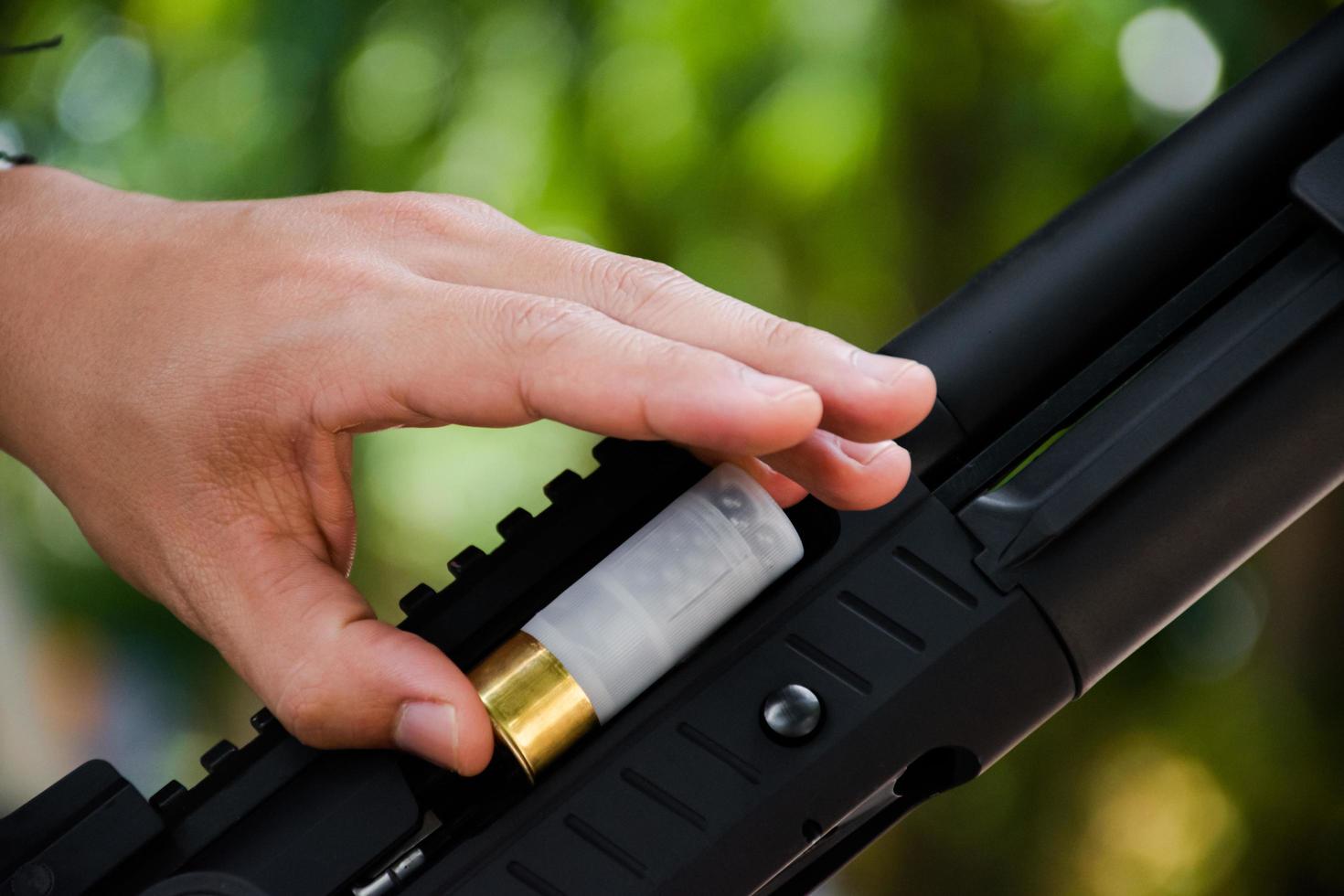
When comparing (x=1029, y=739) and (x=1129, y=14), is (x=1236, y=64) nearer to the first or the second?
(x=1129, y=14)

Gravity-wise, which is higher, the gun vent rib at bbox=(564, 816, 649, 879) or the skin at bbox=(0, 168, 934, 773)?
the skin at bbox=(0, 168, 934, 773)

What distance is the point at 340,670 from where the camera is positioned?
0.52 meters

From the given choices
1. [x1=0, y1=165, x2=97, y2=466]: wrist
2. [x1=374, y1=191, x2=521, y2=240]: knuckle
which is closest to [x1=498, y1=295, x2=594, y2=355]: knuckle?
[x1=374, y1=191, x2=521, y2=240]: knuckle

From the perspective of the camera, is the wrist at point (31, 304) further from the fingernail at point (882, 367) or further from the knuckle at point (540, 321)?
the fingernail at point (882, 367)

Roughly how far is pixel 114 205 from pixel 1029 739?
145cm

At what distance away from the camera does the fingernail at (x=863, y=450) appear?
51 cm

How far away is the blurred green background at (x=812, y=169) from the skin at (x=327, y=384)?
3.35 ft

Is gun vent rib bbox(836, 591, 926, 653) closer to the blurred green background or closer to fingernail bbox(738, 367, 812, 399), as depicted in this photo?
fingernail bbox(738, 367, 812, 399)

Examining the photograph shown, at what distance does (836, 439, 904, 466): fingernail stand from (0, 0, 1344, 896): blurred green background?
1.15 meters

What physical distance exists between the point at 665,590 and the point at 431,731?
12 centimetres

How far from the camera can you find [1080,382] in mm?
561

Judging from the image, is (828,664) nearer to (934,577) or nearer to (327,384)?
(934,577)

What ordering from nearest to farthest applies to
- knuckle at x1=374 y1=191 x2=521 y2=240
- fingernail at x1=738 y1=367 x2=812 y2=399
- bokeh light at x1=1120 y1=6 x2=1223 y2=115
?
fingernail at x1=738 y1=367 x2=812 y2=399
knuckle at x1=374 y1=191 x2=521 y2=240
bokeh light at x1=1120 y1=6 x2=1223 y2=115

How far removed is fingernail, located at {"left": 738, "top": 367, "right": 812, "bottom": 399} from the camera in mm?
437
